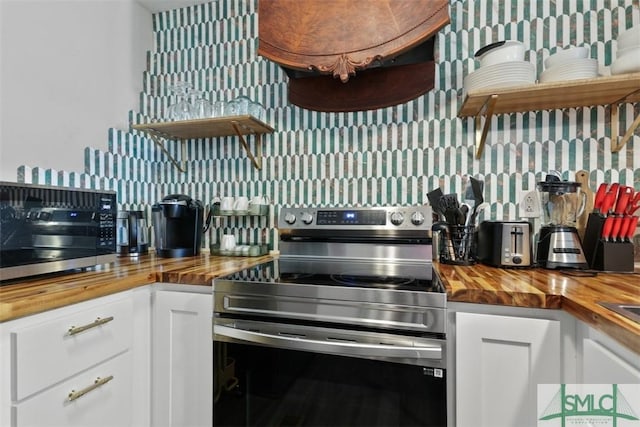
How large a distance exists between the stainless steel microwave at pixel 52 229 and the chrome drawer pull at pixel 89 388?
0.40 m

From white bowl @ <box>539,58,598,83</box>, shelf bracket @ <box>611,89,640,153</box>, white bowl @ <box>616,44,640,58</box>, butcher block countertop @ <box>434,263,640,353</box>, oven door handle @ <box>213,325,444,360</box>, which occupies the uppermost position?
white bowl @ <box>616,44,640,58</box>

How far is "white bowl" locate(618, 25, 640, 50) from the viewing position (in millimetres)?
1181

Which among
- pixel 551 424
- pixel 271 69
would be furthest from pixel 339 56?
pixel 551 424

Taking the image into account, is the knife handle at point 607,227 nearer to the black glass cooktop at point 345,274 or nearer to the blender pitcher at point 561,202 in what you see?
the blender pitcher at point 561,202

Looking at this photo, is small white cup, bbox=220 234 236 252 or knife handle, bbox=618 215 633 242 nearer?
knife handle, bbox=618 215 633 242

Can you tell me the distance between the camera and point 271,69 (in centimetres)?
186

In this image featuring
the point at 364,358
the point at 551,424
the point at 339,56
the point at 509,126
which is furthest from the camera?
the point at 509,126

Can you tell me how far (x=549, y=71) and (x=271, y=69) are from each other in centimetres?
138

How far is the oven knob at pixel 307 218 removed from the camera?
160cm

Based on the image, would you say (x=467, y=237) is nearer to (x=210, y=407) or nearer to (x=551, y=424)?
(x=551, y=424)

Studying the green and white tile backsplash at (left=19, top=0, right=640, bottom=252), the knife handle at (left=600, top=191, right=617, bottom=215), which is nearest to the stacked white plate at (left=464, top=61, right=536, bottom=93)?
the green and white tile backsplash at (left=19, top=0, right=640, bottom=252)

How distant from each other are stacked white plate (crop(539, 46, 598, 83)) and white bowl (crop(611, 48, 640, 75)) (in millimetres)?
66

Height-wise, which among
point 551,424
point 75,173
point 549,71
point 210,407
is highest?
point 549,71

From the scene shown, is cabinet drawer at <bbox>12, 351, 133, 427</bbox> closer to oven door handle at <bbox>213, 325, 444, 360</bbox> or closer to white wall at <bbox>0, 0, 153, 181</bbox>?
oven door handle at <bbox>213, 325, 444, 360</bbox>
